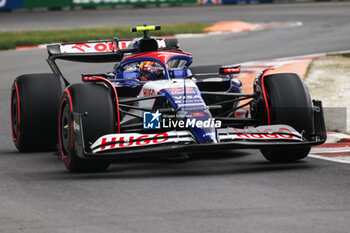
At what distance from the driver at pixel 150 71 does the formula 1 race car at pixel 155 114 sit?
0.01 meters

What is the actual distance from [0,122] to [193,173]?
551 cm

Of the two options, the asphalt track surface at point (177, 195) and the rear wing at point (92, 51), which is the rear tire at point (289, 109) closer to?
the asphalt track surface at point (177, 195)

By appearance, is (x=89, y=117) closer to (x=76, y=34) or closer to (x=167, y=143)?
(x=167, y=143)

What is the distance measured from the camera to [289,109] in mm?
9367

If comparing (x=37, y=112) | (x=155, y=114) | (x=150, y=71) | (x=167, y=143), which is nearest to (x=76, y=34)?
(x=37, y=112)

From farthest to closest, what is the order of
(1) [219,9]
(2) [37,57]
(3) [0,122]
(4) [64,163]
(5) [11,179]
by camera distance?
1. (1) [219,9]
2. (2) [37,57]
3. (3) [0,122]
4. (4) [64,163]
5. (5) [11,179]

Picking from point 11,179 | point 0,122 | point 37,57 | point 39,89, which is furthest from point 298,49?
point 11,179

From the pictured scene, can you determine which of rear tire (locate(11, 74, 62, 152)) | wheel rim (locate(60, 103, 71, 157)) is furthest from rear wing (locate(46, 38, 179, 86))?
wheel rim (locate(60, 103, 71, 157))

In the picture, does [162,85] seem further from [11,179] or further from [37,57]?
[37,57]

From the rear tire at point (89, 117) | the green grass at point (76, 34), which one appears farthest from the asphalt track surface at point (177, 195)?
the green grass at point (76, 34)

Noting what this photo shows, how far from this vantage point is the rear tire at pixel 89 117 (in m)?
8.71

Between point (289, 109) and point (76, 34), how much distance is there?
62.8ft

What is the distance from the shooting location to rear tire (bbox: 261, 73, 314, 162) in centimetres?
936

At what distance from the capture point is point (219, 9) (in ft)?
130
